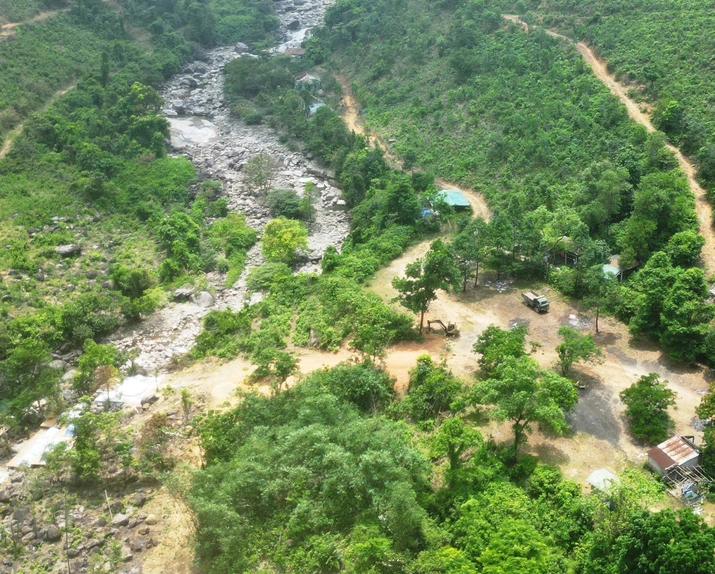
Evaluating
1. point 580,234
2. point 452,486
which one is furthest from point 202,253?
point 452,486

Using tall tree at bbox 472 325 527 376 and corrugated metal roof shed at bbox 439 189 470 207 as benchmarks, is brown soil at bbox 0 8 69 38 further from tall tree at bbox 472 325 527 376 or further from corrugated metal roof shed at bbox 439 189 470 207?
tall tree at bbox 472 325 527 376

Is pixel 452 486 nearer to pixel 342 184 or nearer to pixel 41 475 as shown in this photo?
pixel 41 475

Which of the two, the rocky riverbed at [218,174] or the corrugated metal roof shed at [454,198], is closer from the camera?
the rocky riverbed at [218,174]

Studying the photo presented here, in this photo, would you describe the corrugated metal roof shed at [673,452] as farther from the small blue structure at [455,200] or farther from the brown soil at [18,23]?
the brown soil at [18,23]

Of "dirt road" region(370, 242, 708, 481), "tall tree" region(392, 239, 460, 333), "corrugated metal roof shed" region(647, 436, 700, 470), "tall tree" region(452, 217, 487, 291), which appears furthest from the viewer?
"tall tree" region(452, 217, 487, 291)

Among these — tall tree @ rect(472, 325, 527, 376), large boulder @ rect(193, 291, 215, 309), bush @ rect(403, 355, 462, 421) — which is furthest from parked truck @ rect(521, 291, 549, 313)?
large boulder @ rect(193, 291, 215, 309)

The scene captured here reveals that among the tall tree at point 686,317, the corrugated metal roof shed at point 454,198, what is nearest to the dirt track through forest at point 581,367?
the tall tree at point 686,317
